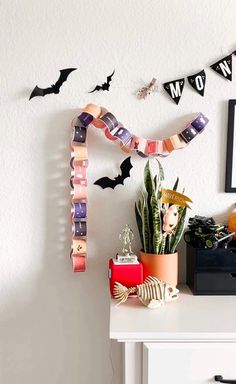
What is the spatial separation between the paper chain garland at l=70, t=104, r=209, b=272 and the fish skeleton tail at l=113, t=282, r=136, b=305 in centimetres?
21

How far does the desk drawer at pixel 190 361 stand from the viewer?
0.88 meters

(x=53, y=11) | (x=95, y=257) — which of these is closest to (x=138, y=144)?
(x=95, y=257)

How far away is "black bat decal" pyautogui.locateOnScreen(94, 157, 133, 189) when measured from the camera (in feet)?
4.10

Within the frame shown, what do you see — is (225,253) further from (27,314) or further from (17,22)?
(17,22)

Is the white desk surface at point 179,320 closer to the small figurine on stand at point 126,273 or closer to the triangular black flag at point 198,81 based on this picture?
the small figurine on stand at point 126,273

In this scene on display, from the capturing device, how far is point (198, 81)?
4.03 ft

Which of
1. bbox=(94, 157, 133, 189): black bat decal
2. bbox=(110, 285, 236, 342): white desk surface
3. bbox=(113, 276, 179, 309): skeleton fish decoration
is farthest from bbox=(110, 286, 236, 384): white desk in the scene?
bbox=(94, 157, 133, 189): black bat decal

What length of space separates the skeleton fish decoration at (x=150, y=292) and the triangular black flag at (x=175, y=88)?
65 cm

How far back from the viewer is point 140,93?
4.05 feet

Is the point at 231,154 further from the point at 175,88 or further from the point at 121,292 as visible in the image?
the point at 121,292

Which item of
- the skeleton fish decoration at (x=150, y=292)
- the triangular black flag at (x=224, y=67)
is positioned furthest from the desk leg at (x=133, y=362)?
the triangular black flag at (x=224, y=67)

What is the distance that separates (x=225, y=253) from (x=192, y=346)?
0.34m

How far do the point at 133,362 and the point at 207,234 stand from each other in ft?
1.52

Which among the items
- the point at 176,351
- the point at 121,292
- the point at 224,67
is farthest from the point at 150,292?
the point at 224,67
